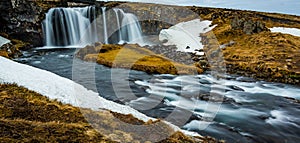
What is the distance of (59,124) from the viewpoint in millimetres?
6734

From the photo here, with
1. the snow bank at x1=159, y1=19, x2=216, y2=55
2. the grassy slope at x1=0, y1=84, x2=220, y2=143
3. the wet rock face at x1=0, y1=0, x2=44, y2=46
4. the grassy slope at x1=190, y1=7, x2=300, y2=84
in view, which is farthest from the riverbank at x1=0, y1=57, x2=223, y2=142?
the wet rock face at x1=0, y1=0, x2=44, y2=46

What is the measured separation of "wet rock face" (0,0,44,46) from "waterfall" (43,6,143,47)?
175 centimetres

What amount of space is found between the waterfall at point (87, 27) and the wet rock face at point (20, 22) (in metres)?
1.75

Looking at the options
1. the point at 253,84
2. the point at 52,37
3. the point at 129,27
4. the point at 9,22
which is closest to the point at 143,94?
the point at 253,84

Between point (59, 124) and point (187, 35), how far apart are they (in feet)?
181

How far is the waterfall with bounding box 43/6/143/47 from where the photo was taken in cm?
4978

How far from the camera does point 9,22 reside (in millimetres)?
48031

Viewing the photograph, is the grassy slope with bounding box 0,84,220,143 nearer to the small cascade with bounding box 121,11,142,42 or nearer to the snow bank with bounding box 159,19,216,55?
the snow bank with bounding box 159,19,216,55

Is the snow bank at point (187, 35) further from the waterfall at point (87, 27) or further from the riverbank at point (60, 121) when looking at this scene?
the riverbank at point (60, 121)

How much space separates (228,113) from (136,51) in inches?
942

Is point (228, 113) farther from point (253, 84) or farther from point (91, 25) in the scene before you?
point (91, 25)

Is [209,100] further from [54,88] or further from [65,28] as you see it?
[65,28]

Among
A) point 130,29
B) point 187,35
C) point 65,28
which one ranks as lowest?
point 187,35

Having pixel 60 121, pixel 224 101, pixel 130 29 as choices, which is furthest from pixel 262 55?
pixel 60 121
